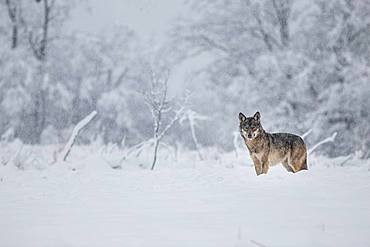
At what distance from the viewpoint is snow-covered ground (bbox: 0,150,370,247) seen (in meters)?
2.23

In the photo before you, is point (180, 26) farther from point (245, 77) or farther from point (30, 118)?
point (30, 118)

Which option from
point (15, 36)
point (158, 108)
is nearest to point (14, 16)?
point (15, 36)

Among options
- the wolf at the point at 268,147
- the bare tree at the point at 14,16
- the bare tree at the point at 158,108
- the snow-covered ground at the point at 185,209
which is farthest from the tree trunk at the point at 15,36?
the wolf at the point at 268,147

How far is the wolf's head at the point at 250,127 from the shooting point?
4.99 m

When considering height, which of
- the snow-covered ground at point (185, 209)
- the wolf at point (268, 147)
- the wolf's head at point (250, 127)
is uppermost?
the wolf's head at point (250, 127)

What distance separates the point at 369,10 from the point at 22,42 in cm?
792

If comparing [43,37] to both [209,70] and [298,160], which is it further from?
[298,160]

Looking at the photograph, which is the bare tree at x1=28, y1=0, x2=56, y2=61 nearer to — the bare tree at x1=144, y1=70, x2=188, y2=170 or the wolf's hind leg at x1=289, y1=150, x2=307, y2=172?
the bare tree at x1=144, y1=70, x2=188, y2=170

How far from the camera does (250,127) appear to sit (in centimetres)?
500

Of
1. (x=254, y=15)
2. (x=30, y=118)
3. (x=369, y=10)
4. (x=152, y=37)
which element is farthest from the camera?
(x=152, y=37)

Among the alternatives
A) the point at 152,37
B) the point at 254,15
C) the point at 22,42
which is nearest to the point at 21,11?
the point at 22,42

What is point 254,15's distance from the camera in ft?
35.8

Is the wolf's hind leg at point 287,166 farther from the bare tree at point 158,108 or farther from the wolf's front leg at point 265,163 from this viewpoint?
the bare tree at point 158,108

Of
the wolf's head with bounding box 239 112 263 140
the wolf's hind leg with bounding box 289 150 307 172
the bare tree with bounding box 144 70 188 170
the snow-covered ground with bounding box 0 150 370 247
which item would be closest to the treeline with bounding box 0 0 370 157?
the bare tree with bounding box 144 70 188 170
